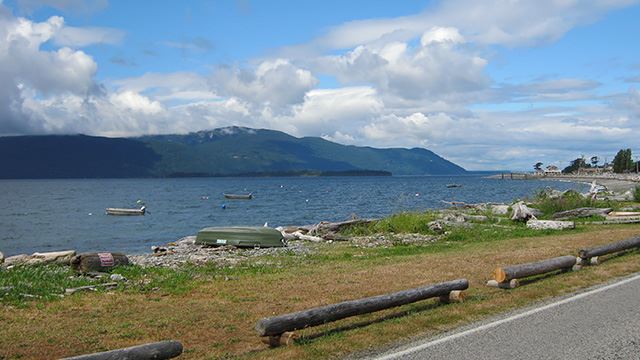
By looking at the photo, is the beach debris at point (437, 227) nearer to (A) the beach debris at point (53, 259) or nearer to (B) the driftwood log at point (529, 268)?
(B) the driftwood log at point (529, 268)

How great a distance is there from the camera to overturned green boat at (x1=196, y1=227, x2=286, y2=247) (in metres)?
28.5

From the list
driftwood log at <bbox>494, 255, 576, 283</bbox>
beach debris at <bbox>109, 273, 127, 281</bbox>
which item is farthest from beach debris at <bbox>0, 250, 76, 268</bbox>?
driftwood log at <bbox>494, 255, 576, 283</bbox>

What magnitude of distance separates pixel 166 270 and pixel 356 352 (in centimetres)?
992

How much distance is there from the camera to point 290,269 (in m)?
17.6

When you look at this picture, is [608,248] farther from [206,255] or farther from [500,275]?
[206,255]

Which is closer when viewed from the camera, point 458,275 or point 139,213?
point 458,275

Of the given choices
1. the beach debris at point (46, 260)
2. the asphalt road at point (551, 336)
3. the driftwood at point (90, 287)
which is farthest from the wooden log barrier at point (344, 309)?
the beach debris at point (46, 260)

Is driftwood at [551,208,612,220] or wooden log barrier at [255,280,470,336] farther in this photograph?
driftwood at [551,208,612,220]

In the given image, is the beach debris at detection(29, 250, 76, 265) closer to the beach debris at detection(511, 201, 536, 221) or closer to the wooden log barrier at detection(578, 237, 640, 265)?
the wooden log barrier at detection(578, 237, 640, 265)

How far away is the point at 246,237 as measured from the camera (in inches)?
1132

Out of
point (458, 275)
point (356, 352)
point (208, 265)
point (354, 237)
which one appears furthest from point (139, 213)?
point (356, 352)

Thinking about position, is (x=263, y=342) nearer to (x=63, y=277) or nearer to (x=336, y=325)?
(x=336, y=325)

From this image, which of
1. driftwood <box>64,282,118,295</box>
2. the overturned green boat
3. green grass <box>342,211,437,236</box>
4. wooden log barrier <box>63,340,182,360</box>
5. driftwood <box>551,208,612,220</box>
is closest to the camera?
wooden log barrier <box>63,340,182,360</box>

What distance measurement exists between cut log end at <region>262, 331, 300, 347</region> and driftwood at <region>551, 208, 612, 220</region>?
26.1m
